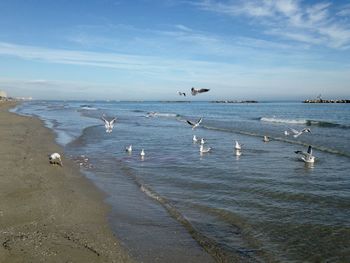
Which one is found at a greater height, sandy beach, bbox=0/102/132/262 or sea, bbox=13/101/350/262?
sandy beach, bbox=0/102/132/262

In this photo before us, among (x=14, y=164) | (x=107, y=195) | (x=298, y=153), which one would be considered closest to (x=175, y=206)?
(x=107, y=195)

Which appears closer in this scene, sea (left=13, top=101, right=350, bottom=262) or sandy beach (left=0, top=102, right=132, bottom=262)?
sandy beach (left=0, top=102, right=132, bottom=262)

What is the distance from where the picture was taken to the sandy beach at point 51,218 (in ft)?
21.4

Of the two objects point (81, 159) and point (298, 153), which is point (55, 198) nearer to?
point (81, 159)

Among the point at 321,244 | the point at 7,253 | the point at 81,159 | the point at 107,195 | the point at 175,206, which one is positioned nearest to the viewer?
the point at 7,253

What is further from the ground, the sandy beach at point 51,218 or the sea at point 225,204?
the sandy beach at point 51,218

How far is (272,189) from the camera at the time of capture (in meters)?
11.8

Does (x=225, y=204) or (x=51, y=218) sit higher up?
(x=51, y=218)

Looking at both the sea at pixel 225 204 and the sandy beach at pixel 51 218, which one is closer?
the sandy beach at pixel 51 218

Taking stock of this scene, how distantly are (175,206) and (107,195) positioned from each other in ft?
6.80

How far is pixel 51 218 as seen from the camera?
8.29m

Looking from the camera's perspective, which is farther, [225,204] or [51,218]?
[225,204]

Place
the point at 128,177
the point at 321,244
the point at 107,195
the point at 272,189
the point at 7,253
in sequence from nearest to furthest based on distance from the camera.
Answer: the point at 7,253, the point at 321,244, the point at 107,195, the point at 272,189, the point at 128,177

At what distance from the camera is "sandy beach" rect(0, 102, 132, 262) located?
6527mm
